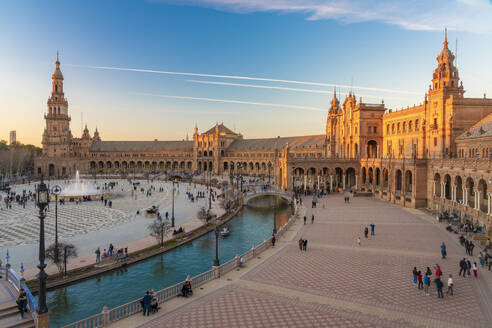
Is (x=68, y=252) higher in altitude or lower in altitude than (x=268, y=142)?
lower

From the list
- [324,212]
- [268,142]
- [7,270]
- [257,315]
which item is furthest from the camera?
[268,142]

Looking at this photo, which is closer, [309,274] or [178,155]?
[309,274]

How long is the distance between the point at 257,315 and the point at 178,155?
4924 inches

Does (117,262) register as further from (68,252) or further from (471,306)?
(471,306)

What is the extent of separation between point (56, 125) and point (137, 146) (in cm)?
3032

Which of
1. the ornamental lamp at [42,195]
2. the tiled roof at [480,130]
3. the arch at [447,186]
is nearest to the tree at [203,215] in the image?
the ornamental lamp at [42,195]

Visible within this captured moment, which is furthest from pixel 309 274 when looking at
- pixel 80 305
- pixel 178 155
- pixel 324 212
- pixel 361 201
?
pixel 178 155

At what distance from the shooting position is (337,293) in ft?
60.8

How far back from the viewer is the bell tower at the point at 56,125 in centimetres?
12112

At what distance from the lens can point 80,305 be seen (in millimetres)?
20859

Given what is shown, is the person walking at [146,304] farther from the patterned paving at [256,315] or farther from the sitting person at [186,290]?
the sitting person at [186,290]

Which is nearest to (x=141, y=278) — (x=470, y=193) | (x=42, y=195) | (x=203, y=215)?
(x=42, y=195)

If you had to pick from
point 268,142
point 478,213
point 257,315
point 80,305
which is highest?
point 268,142

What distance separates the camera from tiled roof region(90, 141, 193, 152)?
455 ft
